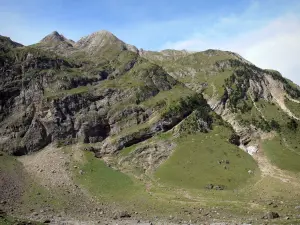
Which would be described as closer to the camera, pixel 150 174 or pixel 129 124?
pixel 150 174

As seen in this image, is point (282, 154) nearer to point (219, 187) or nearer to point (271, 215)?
point (219, 187)

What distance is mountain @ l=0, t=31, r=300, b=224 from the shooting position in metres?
73.6

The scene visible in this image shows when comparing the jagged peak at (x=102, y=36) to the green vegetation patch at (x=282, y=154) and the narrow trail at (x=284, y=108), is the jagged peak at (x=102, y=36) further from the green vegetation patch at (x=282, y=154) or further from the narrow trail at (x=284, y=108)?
the green vegetation patch at (x=282, y=154)

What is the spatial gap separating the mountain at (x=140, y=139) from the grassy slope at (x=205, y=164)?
283 millimetres

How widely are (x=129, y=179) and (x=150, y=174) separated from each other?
635 cm

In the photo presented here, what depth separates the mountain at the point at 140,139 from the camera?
73.6 m

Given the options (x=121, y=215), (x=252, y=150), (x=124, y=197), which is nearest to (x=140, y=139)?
(x=124, y=197)

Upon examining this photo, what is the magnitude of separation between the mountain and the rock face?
37cm

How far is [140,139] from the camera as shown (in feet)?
353

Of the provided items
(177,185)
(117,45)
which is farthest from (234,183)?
(117,45)

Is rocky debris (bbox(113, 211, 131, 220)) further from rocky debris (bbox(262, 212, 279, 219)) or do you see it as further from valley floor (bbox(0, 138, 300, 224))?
rocky debris (bbox(262, 212, 279, 219))

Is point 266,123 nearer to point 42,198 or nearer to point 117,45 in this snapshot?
point 42,198

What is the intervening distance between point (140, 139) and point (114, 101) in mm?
20481

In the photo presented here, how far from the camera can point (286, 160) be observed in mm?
96250
